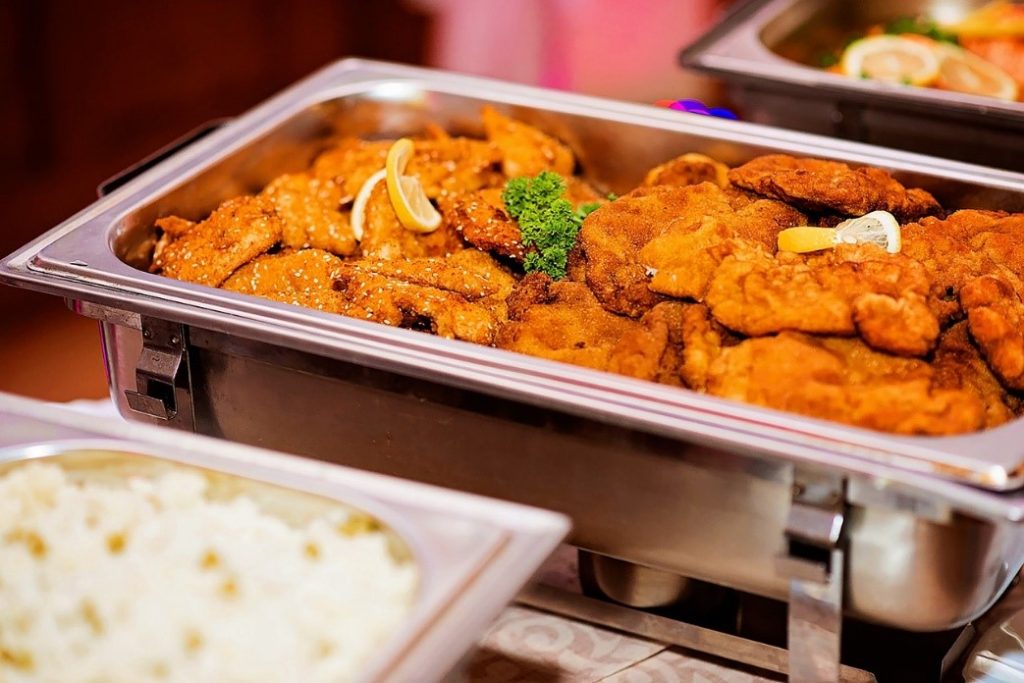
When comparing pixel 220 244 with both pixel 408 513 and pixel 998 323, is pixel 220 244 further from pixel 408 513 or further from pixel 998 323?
pixel 998 323

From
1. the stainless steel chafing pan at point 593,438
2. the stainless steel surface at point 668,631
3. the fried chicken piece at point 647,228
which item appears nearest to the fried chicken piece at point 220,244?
the stainless steel chafing pan at point 593,438

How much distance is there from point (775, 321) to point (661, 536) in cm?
43

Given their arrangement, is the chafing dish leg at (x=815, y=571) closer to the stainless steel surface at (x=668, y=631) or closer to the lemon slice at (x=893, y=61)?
the stainless steel surface at (x=668, y=631)

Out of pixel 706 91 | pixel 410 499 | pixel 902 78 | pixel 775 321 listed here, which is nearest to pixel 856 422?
pixel 775 321

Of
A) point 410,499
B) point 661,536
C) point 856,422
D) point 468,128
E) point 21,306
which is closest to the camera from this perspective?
point 410,499

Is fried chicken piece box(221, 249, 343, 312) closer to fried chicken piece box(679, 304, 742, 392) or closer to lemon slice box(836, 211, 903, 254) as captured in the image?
fried chicken piece box(679, 304, 742, 392)

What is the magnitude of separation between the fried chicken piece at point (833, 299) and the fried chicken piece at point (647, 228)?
5.8 inches

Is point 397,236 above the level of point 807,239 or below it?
below

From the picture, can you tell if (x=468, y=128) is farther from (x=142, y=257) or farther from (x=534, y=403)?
(x=534, y=403)

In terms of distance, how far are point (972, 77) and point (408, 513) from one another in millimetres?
2940

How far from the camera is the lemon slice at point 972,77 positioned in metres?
3.70

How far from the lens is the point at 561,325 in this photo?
2229 mm

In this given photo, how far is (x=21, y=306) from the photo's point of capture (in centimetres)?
477

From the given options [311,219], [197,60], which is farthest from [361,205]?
[197,60]
